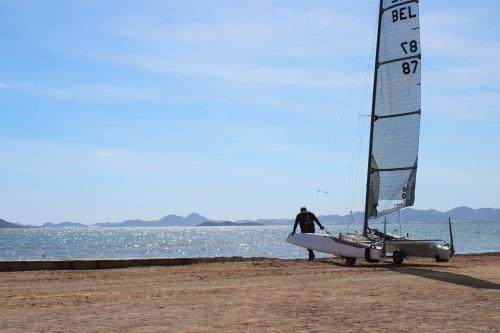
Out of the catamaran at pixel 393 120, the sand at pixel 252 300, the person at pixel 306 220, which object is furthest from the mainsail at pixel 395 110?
the sand at pixel 252 300

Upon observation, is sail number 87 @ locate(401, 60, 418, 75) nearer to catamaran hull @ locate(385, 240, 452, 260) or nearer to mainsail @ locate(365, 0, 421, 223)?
mainsail @ locate(365, 0, 421, 223)

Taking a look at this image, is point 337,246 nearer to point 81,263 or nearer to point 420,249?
point 420,249

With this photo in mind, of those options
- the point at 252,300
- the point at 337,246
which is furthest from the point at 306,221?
the point at 252,300

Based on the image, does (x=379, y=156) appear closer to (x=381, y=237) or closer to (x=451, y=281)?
(x=381, y=237)

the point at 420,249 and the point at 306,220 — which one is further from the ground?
the point at 306,220

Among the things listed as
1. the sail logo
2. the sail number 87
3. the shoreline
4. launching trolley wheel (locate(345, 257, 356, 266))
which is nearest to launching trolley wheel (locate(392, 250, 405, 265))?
launching trolley wheel (locate(345, 257, 356, 266))

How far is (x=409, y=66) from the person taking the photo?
2138 cm

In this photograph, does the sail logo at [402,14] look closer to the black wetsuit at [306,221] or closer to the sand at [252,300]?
the black wetsuit at [306,221]

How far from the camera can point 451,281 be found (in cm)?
1364

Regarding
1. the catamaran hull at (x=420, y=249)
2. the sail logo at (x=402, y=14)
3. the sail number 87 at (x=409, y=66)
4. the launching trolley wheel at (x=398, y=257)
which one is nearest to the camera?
the launching trolley wheel at (x=398, y=257)

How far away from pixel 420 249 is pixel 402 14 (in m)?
7.88

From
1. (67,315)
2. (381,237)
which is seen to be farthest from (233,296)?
(381,237)

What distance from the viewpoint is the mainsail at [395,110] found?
2134cm

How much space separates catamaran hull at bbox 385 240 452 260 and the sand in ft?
9.09
